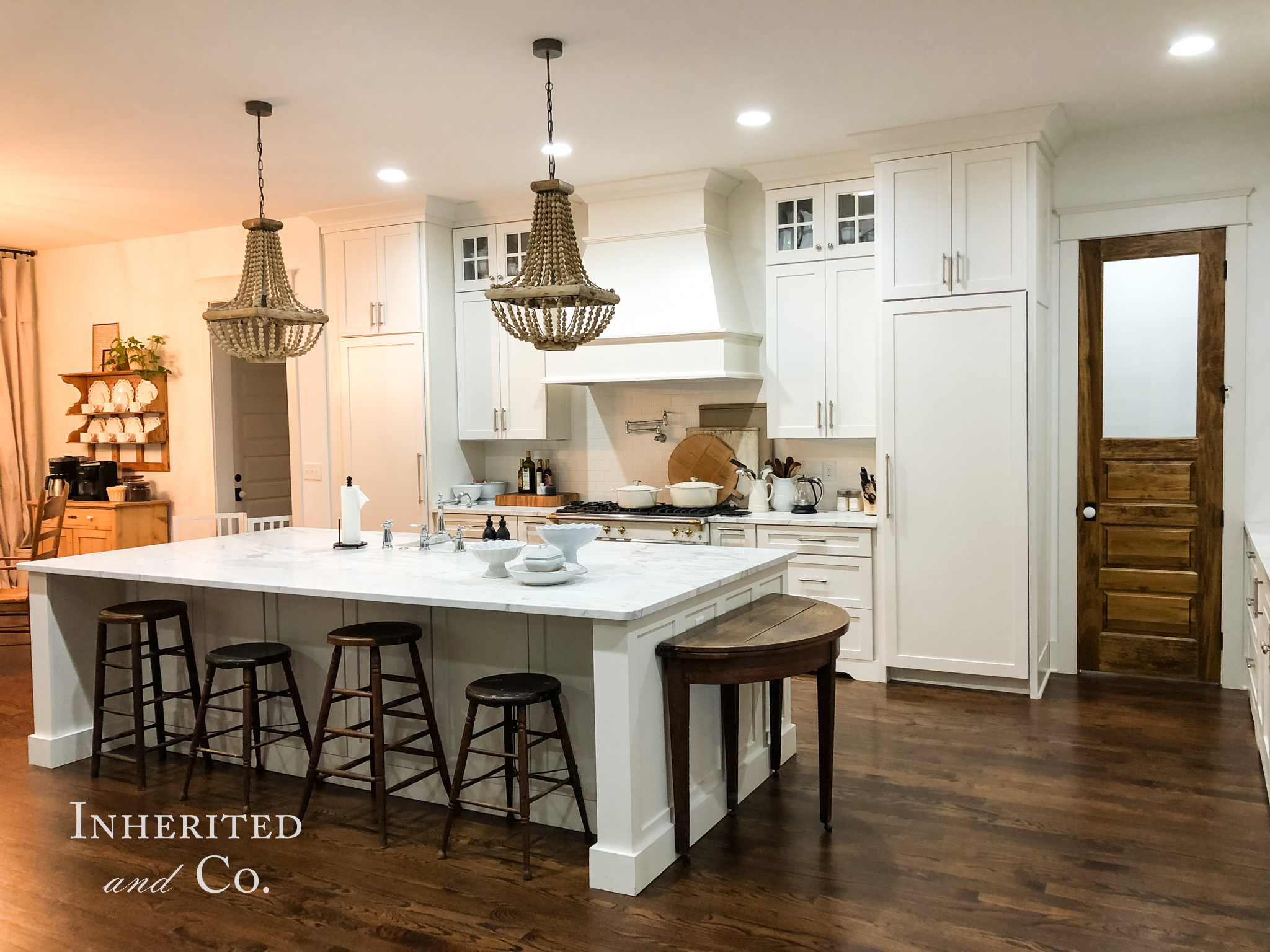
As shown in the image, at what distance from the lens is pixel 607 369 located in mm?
6008

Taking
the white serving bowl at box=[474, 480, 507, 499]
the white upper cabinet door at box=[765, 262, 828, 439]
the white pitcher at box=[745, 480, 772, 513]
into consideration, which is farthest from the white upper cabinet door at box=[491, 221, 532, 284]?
the white pitcher at box=[745, 480, 772, 513]

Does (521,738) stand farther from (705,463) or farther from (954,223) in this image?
(954,223)

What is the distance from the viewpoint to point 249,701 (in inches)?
141

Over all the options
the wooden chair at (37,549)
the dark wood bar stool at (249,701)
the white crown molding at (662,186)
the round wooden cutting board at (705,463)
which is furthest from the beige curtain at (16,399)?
the round wooden cutting board at (705,463)

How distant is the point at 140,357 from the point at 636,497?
4.08 metres

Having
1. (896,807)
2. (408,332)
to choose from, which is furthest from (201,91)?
(896,807)

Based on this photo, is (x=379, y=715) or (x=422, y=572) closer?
(x=379, y=715)

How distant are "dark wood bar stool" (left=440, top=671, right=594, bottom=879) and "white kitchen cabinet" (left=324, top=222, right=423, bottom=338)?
12.4 ft

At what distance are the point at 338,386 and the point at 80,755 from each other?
3.19 m

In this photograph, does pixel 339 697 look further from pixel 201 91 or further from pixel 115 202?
pixel 115 202

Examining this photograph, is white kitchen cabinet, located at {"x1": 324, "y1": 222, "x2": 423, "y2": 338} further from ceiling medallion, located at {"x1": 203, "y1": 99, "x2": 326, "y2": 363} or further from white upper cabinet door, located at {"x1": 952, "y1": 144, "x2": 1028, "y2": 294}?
white upper cabinet door, located at {"x1": 952, "y1": 144, "x2": 1028, "y2": 294}

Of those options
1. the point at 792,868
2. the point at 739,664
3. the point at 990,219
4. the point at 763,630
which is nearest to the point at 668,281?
the point at 990,219

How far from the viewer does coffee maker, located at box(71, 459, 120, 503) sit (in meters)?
7.42

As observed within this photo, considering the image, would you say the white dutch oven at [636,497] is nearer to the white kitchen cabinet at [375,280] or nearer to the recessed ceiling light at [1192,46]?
the white kitchen cabinet at [375,280]
